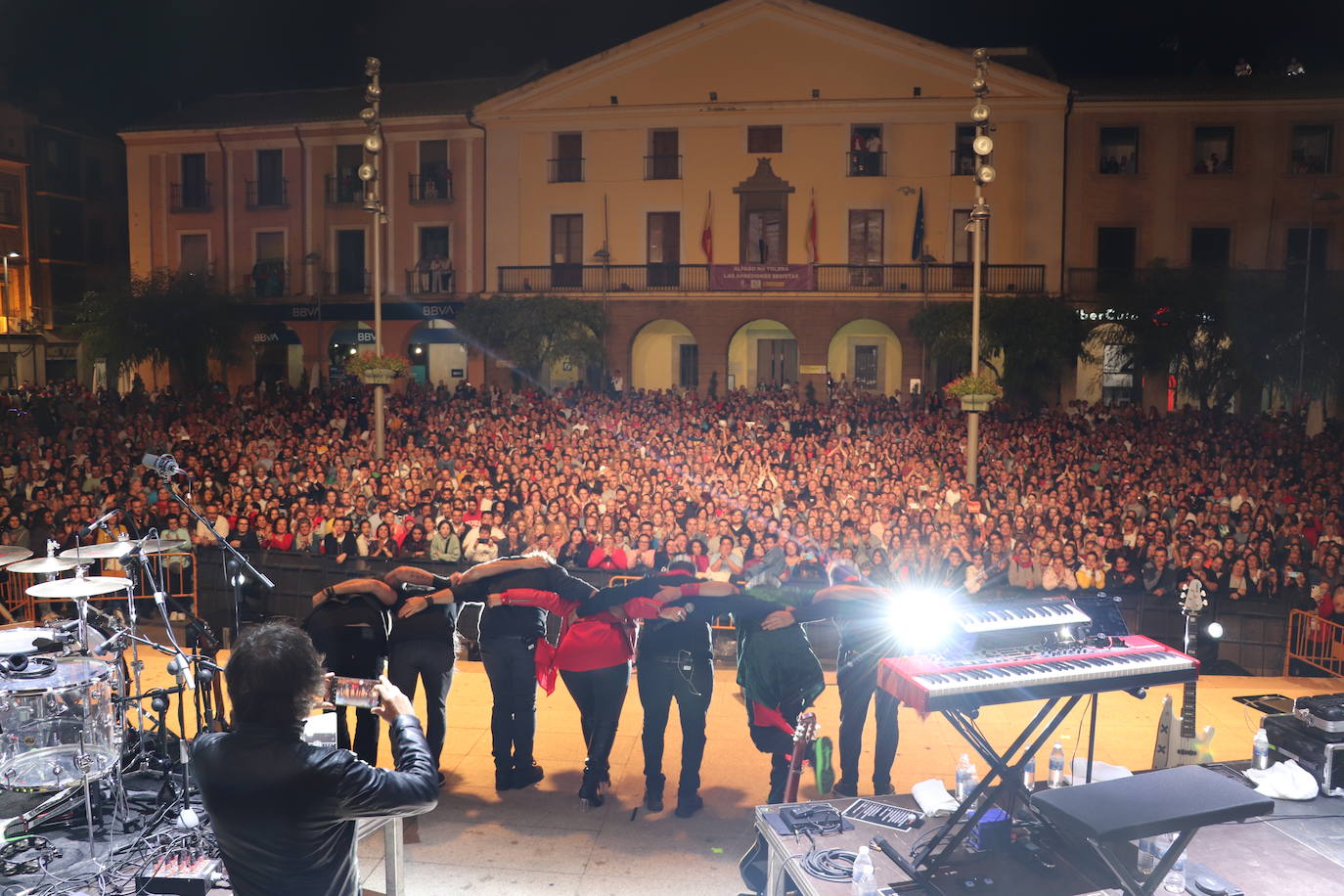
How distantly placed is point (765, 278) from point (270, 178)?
17290 millimetres

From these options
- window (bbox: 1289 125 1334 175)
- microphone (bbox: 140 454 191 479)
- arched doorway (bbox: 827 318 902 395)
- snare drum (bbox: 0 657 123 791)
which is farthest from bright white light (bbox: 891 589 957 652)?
window (bbox: 1289 125 1334 175)

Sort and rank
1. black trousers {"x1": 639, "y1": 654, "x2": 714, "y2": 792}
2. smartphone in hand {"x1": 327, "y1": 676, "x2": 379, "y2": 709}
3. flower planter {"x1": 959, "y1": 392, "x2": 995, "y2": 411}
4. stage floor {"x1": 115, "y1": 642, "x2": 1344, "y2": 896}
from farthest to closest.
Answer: flower planter {"x1": 959, "y1": 392, "x2": 995, "y2": 411} < black trousers {"x1": 639, "y1": 654, "x2": 714, "y2": 792} < stage floor {"x1": 115, "y1": 642, "x2": 1344, "y2": 896} < smartphone in hand {"x1": 327, "y1": 676, "x2": 379, "y2": 709}

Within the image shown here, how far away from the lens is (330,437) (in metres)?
18.2

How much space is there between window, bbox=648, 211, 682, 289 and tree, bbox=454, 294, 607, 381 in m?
2.29

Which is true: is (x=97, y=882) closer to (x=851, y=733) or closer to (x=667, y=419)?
(x=851, y=733)

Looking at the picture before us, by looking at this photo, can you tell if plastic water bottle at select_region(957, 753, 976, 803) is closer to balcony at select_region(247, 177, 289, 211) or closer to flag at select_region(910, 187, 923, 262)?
flag at select_region(910, 187, 923, 262)

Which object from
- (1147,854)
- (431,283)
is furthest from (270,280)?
(1147,854)

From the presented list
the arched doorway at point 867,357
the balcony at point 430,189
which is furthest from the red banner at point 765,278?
the balcony at point 430,189

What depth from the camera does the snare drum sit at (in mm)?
5895

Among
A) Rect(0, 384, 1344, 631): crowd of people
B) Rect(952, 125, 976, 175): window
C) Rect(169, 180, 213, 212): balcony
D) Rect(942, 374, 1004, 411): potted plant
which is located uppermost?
Rect(952, 125, 976, 175): window

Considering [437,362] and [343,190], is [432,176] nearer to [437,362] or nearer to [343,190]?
[343,190]

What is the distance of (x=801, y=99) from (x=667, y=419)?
1356 cm

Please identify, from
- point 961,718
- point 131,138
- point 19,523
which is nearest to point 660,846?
point 961,718

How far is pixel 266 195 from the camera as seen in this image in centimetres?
3347
